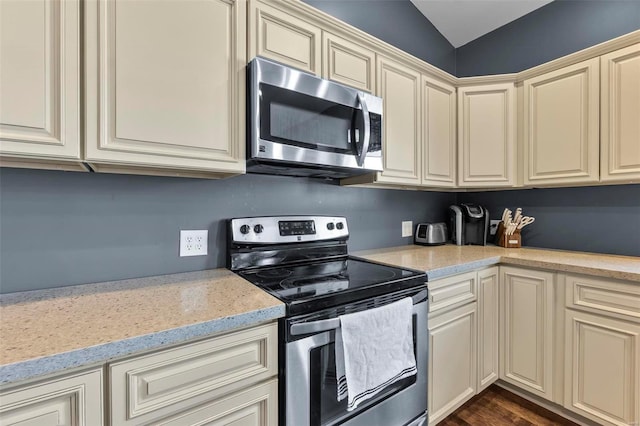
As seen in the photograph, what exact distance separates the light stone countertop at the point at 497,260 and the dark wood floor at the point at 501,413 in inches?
34.8

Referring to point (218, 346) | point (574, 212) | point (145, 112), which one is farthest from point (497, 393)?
point (145, 112)

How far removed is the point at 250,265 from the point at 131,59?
3.22ft

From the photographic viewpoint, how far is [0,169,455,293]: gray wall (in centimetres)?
110

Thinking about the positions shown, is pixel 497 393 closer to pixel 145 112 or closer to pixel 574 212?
pixel 574 212

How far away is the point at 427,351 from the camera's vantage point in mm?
1492

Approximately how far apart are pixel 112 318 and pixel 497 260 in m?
2.00

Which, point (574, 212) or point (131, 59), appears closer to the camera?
point (131, 59)

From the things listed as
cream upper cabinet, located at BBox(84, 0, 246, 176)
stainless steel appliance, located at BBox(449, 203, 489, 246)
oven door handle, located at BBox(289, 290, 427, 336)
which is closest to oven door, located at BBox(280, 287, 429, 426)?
oven door handle, located at BBox(289, 290, 427, 336)

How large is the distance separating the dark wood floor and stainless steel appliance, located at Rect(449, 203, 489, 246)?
1.05 m

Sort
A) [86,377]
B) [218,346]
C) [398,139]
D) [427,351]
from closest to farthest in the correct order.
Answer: [86,377] → [218,346] → [427,351] → [398,139]

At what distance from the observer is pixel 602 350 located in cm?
154

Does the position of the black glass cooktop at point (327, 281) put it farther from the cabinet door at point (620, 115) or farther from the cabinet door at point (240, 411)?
the cabinet door at point (620, 115)

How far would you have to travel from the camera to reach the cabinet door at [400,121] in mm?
1829

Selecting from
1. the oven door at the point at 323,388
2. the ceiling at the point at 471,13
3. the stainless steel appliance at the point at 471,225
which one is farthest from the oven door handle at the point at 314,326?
the ceiling at the point at 471,13
